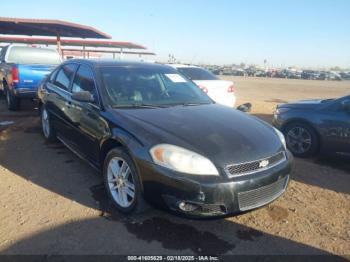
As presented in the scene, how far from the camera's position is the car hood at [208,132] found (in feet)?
10.4

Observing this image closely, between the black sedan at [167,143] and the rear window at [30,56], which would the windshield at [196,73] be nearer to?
the black sedan at [167,143]

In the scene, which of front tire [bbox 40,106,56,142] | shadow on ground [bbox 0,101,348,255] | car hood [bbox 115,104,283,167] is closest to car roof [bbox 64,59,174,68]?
car hood [bbox 115,104,283,167]

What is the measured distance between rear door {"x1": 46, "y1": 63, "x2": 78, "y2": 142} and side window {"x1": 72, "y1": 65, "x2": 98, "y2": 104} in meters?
0.20

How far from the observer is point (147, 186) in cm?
317

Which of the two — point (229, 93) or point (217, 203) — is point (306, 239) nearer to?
point (217, 203)

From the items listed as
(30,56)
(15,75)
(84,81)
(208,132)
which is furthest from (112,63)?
(30,56)

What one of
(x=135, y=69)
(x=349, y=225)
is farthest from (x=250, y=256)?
(x=135, y=69)

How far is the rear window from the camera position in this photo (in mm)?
10117

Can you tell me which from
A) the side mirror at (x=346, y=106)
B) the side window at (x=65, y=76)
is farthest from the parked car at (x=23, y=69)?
the side mirror at (x=346, y=106)

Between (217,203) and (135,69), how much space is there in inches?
97.5

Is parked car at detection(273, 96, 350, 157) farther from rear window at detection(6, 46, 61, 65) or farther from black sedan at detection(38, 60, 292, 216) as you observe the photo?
rear window at detection(6, 46, 61, 65)

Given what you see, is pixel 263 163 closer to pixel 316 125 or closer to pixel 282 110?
pixel 316 125

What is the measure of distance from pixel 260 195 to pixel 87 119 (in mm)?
2310

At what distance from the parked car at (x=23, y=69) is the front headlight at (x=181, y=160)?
22.7 ft
